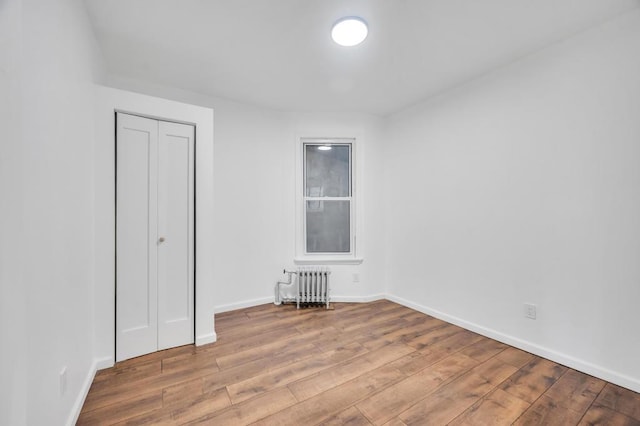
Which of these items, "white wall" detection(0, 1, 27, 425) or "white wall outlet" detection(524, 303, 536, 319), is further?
"white wall outlet" detection(524, 303, 536, 319)

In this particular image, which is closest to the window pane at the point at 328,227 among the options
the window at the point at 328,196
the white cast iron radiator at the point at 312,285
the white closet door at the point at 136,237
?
the window at the point at 328,196

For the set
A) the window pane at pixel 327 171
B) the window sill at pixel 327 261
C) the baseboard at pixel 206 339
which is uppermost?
the window pane at pixel 327 171

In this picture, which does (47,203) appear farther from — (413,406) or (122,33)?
(413,406)

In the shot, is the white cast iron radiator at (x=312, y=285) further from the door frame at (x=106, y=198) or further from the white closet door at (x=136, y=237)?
the door frame at (x=106, y=198)

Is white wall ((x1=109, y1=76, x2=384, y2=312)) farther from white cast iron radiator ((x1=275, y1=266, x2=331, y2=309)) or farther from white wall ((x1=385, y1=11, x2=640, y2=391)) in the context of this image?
white wall ((x1=385, y1=11, x2=640, y2=391))

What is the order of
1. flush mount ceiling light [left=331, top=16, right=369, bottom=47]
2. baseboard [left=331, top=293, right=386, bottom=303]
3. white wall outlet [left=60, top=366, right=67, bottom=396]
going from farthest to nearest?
baseboard [left=331, top=293, right=386, bottom=303], flush mount ceiling light [left=331, top=16, right=369, bottom=47], white wall outlet [left=60, top=366, right=67, bottom=396]

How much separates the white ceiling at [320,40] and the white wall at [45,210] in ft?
1.69

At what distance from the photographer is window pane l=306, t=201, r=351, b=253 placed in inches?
147

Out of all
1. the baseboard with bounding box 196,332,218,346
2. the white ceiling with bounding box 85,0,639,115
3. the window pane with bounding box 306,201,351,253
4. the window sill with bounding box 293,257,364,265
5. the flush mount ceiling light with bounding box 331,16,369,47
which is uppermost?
the white ceiling with bounding box 85,0,639,115

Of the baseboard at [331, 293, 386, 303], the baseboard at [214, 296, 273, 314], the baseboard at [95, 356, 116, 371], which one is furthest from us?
the baseboard at [331, 293, 386, 303]

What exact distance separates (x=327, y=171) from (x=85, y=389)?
3.10 metres

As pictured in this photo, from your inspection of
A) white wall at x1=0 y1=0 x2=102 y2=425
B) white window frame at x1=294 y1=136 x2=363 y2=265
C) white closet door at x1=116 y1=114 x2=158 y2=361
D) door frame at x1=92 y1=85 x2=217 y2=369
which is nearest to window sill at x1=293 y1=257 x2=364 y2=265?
white window frame at x1=294 y1=136 x2=363 y2=265

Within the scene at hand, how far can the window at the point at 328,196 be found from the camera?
12.2 feet

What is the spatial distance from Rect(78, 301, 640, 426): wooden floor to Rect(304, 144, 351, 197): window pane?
1844 mm
